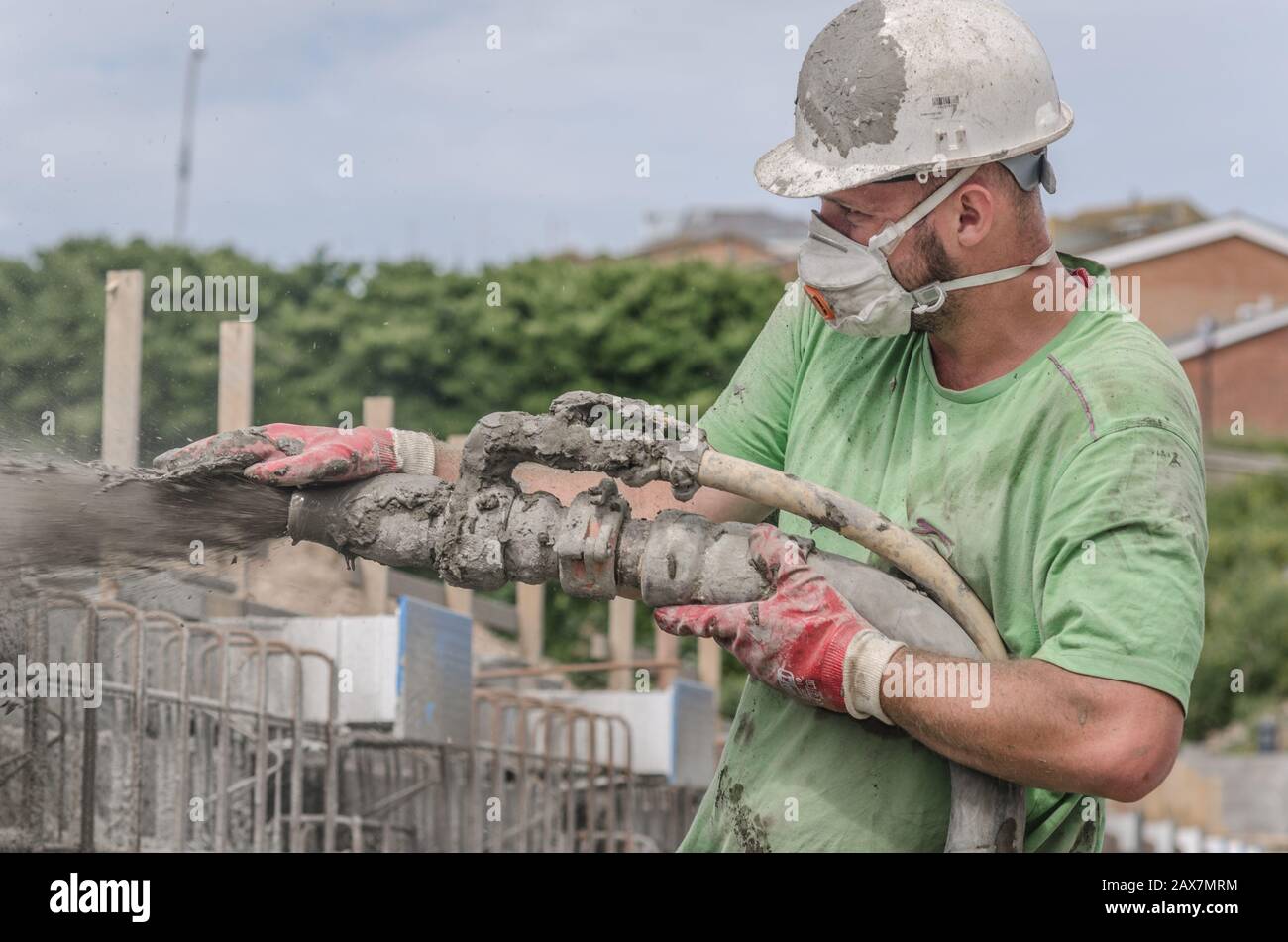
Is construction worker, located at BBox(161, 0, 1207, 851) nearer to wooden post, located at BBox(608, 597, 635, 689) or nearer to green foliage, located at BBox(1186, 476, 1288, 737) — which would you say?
wooden post, located at BBox(608, 597, 635, 689)

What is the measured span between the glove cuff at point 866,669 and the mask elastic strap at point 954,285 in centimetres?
75

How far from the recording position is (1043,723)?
10.1 feet

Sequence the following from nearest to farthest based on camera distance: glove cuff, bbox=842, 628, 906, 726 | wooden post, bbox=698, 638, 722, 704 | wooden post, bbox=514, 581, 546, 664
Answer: glove cuff, bbox=842, 628, 906, 726 < wooden post, bbox=514, 581, 546, 664 < wooden post, bbox=698, 638, 722, 704

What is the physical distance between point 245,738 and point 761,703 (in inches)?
217

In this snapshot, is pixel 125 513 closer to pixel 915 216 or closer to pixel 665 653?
pixel 915 216

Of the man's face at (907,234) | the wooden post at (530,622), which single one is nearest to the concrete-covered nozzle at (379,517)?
the man's face at (907,234)

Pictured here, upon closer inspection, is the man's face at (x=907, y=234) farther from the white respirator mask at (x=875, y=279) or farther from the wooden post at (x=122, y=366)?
the wooden post at (x=122, y=366)

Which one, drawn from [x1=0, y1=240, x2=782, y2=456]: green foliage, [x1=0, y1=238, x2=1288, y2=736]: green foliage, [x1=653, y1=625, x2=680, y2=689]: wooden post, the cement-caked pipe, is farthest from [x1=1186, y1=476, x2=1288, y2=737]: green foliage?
the cement-caked pipe

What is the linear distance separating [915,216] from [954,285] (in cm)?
17

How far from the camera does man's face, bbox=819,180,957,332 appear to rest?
11.4ft

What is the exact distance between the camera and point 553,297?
25.3 meters

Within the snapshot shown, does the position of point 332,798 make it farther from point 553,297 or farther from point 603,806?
point 553,297
